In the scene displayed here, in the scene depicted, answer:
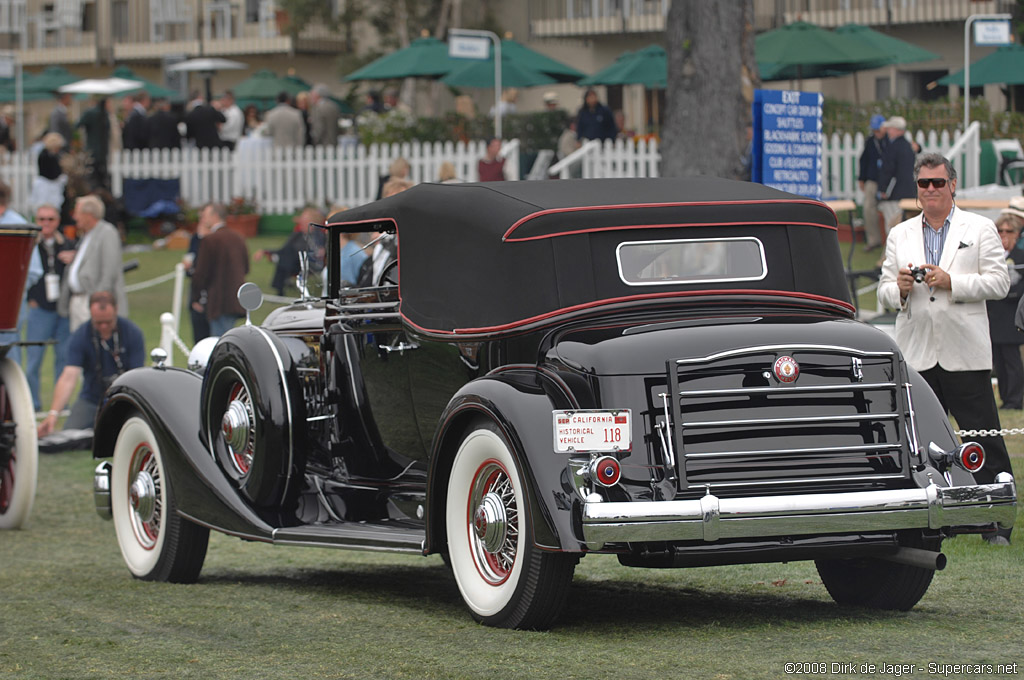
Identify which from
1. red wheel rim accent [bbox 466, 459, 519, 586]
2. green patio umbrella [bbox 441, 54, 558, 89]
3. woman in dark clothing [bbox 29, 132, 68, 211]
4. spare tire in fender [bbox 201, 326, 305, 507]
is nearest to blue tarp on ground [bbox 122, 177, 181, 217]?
woman in dark clothing [bbox 29, 132, 68, 211]

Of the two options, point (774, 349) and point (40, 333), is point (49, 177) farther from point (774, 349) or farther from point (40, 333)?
point (774, 349)

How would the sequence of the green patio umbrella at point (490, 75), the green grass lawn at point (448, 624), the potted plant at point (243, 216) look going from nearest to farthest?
the green grass lawn at point (448, 624) < the potted plant at point (243, 216) < the green patio umbrella at point (490, 75)

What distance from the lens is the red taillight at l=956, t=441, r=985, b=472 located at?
6262 mm

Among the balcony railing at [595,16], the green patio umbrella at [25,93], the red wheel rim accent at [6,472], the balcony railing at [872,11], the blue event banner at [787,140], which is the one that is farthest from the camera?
the green patio umbrella at [25,93]

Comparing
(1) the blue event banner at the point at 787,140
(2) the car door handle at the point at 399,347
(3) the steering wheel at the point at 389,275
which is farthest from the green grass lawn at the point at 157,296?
(2) the car door handle at the point at 399,347

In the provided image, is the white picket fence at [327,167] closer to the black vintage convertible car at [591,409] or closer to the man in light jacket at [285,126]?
the man in light jacket at [285,126]

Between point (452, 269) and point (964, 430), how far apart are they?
2.69 meters

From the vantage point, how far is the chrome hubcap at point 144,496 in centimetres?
862

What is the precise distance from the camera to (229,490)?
806 cm

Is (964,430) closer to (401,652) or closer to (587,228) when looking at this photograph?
(587,228)

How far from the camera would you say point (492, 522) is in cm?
635

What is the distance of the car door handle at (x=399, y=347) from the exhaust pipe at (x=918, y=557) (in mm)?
2275

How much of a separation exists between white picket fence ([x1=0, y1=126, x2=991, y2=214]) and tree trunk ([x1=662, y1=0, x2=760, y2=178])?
6.46m

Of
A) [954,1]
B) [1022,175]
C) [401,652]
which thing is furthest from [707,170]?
[954,1]
